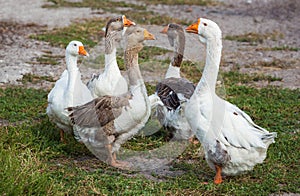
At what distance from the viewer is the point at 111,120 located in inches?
239

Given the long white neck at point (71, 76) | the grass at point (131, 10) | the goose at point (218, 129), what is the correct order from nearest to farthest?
the goose at point (218, 129), the long white neck at point (71, 76), the grass at point (131, 10)

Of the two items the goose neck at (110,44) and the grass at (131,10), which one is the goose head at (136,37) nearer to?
the goose neck at (110,44)

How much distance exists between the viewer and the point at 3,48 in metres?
11.2

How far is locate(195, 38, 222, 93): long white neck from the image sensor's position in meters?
5.71

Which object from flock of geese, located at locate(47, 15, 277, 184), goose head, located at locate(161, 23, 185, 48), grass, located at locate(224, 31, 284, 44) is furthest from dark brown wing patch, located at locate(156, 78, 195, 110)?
grass, located at locate(224, 31, 284, 44)

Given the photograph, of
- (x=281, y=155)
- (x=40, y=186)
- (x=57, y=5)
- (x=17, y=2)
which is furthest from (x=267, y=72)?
(x=17, y=2)

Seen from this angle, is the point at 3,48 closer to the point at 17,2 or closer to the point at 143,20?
the point at 143,20

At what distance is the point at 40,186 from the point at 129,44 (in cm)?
231

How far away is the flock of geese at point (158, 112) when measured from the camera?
5613 mm

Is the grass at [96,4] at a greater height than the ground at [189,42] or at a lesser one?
lesser

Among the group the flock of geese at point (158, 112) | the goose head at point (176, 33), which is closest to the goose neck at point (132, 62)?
the flock of geese at point (158, 112)

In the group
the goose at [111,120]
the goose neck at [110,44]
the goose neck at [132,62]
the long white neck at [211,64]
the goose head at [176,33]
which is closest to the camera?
the long white neck at [211,64]

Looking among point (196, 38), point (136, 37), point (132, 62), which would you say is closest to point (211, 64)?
point (132, 62)

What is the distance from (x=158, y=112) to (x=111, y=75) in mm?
824
